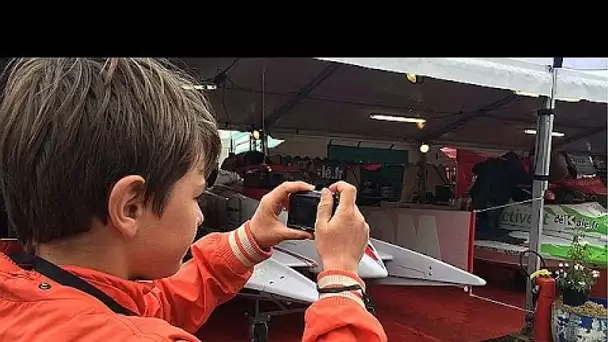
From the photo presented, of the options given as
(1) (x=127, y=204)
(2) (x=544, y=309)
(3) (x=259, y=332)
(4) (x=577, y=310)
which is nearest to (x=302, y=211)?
(1) (x=127, y=204)

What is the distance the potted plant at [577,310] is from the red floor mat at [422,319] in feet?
2.11

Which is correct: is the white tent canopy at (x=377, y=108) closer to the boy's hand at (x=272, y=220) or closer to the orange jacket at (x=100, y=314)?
the boy's hand at (x=272, y=220)

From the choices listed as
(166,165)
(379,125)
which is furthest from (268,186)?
(166,165)

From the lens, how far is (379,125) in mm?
7648

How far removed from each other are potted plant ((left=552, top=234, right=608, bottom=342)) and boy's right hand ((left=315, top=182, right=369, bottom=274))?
3065mm

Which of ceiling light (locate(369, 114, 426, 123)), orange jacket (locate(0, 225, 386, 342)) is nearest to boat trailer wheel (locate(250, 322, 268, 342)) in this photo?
orange jacket (locate(0, 225, 386, 342))

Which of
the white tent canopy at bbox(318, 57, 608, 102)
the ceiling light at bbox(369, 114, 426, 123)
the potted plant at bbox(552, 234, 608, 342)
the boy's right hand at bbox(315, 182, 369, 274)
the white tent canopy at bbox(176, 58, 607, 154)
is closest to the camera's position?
the boy's right hand at bbox(315, 182, 369, 274)

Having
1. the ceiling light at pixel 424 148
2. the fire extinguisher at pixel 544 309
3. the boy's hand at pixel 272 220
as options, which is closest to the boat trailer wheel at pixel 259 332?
the fire extinguisher at pixel 544 309

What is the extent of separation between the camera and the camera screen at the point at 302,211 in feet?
2.88

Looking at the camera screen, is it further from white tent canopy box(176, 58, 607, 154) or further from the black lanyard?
white tent canopy box(176, 58, 607, 154)

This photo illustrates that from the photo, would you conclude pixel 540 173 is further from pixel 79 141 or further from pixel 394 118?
pixel 79 141

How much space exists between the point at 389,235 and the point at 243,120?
231 centimetres

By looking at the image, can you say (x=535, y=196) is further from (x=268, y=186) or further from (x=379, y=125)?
(x=379, y=125)

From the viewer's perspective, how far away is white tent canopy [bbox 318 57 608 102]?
2.89m
